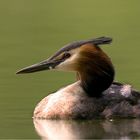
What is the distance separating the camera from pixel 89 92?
1861 cm

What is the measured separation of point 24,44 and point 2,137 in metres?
10.4

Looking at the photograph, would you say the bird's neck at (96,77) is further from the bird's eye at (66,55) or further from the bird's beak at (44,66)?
the bird's beak at (44,66)

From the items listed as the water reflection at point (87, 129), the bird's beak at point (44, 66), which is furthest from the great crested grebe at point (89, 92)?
the water reflection at point (87, 129)

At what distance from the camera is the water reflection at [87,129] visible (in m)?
16.8

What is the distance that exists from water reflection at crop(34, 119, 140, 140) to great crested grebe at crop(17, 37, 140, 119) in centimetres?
21

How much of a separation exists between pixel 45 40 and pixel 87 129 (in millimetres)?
10292

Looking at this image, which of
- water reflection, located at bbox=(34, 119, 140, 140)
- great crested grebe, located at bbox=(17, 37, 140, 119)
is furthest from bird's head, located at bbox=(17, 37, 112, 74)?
water reflection, located at bbox=(34, 119, 140, 140)

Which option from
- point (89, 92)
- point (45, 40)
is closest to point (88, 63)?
point (89, 92)

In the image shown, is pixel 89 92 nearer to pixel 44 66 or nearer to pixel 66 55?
pixel 66 55

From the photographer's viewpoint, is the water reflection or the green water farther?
the green water

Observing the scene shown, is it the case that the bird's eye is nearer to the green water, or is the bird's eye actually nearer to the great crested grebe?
the great crested grebe

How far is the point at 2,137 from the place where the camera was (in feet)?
54.3

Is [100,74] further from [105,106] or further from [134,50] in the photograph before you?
[134,50]

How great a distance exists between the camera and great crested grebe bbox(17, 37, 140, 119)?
18.4 m
